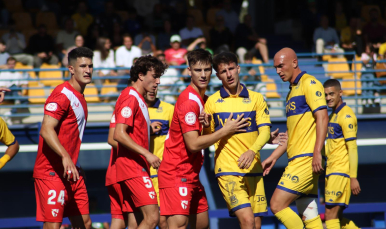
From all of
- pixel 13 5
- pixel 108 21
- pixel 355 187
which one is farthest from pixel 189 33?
pixel 355 187

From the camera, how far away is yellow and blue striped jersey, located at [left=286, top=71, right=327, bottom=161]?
5.48 meters

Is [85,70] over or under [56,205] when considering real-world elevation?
over

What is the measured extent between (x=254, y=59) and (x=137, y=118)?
723cm

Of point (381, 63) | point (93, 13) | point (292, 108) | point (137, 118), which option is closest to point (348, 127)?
point (292, 108)

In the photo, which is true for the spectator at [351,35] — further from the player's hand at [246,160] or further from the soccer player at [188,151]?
the player's hand at [246,160]

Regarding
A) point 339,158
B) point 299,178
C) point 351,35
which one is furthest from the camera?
point 351,35

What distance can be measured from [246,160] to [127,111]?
4.61 ft

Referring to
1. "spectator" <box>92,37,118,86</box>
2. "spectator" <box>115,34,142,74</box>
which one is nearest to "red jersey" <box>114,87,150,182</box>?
"spectator" <box>115,34,142,74</box>

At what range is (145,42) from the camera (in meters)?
12.1

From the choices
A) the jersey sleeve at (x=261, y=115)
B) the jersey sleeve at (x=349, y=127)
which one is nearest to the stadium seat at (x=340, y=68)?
the jersey sleeve at (x=349, y=127)

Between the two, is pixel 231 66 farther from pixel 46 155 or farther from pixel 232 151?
pixel 46 155

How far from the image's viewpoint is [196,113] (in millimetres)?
5133

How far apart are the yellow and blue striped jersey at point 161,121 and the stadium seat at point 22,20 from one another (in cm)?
824

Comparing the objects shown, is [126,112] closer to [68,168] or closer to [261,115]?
[68,168]
